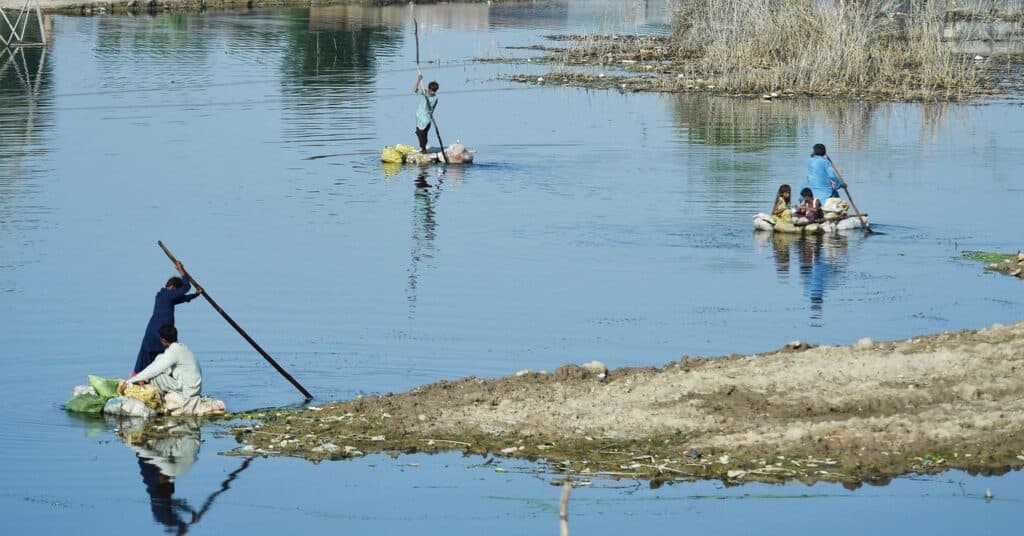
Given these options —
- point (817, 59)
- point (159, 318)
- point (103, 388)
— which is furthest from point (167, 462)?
point (817, 59)

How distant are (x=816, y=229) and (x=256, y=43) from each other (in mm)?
38653

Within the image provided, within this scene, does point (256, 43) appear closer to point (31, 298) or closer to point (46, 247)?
point (46, 247)

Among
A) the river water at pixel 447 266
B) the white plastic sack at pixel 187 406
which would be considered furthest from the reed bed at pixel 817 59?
the white plastic sack at pixel 187 406

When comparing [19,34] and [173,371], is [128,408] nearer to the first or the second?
[173,371]

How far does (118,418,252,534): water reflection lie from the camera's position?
1168 centimetres

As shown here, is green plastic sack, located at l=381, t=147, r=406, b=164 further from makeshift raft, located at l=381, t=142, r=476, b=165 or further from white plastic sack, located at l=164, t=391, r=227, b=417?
white plastic sack, located at l=164, t=391, r=227, b=417

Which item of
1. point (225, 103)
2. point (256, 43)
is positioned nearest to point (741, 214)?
point (225, 103)

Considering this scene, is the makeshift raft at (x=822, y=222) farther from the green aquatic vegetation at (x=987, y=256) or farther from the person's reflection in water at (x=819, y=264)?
the green aquatic vegetation at (x=987, y=256)

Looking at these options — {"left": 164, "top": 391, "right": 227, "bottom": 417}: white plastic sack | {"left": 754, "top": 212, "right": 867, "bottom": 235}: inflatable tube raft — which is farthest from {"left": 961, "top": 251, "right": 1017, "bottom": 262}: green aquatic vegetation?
{"left": 164, "top": 391, "right": 227, "bottom": 417}: white plastic sack

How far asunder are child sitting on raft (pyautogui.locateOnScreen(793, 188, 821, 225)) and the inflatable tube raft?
0.09 metres

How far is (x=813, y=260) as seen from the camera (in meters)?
21.7

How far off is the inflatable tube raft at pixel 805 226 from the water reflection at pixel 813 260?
0.09 m

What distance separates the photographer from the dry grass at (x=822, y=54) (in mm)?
41656

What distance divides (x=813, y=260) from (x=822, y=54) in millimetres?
21982
